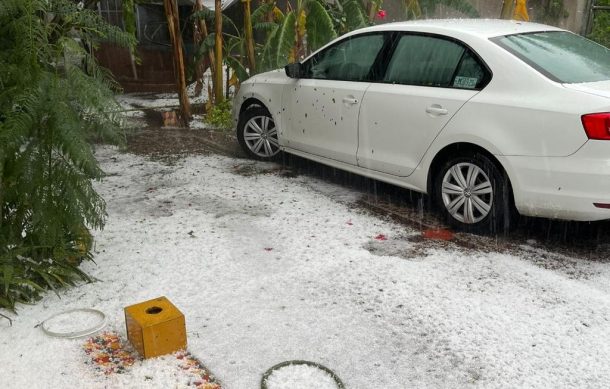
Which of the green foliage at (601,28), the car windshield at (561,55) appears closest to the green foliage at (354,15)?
the car windshield at (561,55)

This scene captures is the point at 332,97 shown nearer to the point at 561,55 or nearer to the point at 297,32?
the point at 561,55

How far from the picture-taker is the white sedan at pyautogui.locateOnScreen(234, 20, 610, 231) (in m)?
4.43

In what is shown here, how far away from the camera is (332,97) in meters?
6.07

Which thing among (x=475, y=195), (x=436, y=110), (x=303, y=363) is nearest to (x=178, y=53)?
(x=436, y=110)

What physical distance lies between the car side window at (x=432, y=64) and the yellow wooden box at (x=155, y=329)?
9.81ft

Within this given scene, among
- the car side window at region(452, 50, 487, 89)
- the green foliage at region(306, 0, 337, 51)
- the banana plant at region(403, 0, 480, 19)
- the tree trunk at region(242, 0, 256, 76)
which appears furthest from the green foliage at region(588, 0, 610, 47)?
the car side window at region(452, 50, 487, 89)

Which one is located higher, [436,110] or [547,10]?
[547,10]

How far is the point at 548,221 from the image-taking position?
5383 mm

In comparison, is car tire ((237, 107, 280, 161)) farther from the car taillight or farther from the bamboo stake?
the car taillight

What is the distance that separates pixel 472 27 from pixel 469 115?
3.06 ft

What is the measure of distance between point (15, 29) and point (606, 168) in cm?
382

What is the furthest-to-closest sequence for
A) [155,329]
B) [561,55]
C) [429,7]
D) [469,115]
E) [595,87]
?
[429,7] < [561,55] < [469,115] < [595,87] < [155,329]

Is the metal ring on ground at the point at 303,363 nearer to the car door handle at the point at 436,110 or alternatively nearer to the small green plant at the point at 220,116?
the car door handle at the point at 436,110

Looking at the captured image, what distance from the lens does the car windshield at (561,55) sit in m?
4.75
